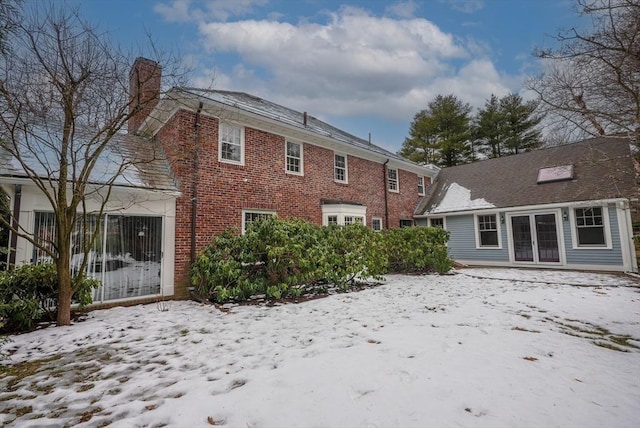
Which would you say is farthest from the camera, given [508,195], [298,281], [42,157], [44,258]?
[508,195]

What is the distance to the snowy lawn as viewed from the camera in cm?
226

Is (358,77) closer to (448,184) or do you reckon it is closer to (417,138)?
(448,184)

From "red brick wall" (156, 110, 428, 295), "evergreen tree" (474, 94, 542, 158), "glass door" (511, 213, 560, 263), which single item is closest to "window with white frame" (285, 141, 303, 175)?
"red brick wall" (156, 110, 428, 295)

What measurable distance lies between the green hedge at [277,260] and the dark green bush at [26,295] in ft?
8.22

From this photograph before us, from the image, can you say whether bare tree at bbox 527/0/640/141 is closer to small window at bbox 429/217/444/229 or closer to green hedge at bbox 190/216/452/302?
green hedge at bbox 190/216/452/302

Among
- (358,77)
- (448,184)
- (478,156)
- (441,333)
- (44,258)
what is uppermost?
(358,77)

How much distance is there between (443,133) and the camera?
27594mm

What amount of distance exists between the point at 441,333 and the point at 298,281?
12.1ft

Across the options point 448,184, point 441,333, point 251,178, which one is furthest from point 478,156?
point 441,333

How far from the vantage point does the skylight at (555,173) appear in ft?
40.8

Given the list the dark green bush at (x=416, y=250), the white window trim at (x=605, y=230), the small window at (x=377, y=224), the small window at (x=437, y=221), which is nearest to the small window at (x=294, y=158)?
the dark green bush at (x=416, y=250)

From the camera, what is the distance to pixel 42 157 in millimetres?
6539

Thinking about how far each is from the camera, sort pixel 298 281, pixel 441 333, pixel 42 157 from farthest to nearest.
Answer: pixel 298 281, pixel 42 157, pixel 441 333

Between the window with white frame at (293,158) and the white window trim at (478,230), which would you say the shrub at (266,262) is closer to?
the window with white frame at (293,158)
